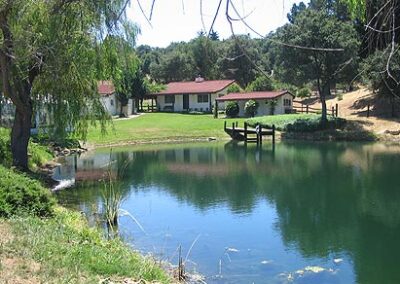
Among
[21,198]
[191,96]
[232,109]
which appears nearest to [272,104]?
[232,109]

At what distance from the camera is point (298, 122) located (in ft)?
159

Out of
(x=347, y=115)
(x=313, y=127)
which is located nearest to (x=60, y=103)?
(x=313, y=127)

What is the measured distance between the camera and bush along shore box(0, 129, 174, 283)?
736cm

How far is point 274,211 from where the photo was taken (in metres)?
19.9

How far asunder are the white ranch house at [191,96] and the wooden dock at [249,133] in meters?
16.5

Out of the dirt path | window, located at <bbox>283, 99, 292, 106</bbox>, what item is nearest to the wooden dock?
the dirt path

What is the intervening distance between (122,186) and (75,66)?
6775 millimetres

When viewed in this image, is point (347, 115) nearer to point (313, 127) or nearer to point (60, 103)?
point (313, 127)

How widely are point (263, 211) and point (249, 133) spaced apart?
28435 millimetres

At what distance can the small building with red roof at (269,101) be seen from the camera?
5794 cm

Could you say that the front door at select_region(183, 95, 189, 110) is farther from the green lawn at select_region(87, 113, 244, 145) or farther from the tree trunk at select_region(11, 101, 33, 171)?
the tree trunk at select_region(11, 101, 33, 171)

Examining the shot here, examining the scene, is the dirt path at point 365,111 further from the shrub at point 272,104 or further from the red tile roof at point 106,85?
the red tile roof at point 106,85

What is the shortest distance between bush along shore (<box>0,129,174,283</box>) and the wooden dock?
33.8 meters

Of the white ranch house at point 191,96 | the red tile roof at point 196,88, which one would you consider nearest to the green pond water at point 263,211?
the red tile roof at point 196,88
